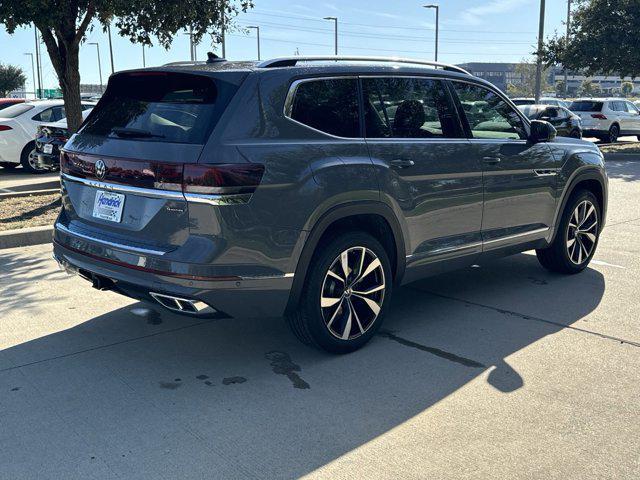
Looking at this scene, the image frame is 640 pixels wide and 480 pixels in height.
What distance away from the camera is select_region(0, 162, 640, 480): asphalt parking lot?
→ 10.4 ft

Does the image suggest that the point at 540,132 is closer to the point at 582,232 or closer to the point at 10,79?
the point at 582,232

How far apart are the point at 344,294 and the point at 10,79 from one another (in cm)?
6057

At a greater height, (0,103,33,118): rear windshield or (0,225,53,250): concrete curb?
(0,103,33,118): rear windshield

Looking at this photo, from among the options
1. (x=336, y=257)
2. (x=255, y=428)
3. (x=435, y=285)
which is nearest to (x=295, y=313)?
(x=336, y=257)

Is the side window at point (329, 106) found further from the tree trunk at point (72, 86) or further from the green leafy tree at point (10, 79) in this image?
the green leafy tree at point (10, 79)

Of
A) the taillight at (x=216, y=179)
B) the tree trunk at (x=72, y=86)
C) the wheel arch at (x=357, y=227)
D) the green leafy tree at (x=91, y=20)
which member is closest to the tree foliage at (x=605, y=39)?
the green leafy tree at (x=91, y=20)

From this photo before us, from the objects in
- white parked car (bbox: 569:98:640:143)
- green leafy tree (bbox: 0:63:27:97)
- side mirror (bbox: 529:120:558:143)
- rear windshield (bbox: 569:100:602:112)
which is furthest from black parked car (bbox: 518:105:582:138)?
green leafy tree (bbox: 0:63:27:97)

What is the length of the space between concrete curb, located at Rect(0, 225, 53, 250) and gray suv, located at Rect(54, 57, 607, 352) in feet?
10.6

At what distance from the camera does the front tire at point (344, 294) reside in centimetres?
413

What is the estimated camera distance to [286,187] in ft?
12.5

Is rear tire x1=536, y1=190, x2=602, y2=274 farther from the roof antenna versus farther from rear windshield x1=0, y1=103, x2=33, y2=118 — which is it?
rear windshield x1=0, y1=103, x2=33, y2=118

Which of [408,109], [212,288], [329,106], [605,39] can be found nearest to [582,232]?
[408,109]

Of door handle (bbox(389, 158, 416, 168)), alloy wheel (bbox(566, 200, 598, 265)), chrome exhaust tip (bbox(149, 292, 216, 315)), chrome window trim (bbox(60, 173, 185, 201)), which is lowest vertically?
alloy wheel (bbox(566, 200, 598, 265))

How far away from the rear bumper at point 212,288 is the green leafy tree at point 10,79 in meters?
59.1
